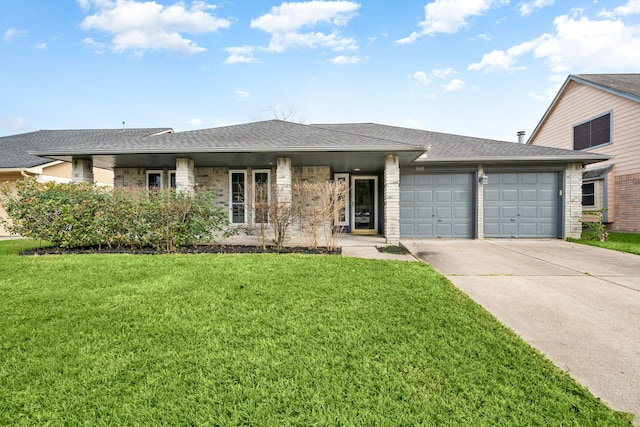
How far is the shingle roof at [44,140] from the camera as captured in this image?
11.7 metres

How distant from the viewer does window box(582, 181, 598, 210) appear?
13.1 meters

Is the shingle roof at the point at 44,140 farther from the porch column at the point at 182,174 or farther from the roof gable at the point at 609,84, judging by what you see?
the roof gable at the point at 609,84

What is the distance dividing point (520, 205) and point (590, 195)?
6.34 m

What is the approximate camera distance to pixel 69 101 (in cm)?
1505

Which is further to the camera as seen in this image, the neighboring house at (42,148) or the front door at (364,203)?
the front door at (364,203)

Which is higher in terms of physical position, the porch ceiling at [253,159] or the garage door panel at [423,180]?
the porch ceiling at [253,159]

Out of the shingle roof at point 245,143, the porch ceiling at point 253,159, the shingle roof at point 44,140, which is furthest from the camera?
the shingle roof at point 44,140

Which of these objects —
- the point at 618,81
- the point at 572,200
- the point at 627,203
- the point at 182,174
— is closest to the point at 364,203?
the point at 182,174

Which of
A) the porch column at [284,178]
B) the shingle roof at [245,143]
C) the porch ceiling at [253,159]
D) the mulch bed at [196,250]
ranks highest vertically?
the shingle roof at [245,143]

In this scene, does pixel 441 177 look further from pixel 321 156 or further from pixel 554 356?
pixel 554 356

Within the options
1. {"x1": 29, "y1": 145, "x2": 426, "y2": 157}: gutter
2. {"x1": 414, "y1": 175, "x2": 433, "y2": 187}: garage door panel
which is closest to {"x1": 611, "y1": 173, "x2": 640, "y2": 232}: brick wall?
{"x1": 414, "y1": 175, "x2": 433, "y2": 187}: garage door panel

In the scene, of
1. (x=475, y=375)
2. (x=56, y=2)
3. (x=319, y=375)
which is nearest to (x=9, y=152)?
(x=56, y=2)

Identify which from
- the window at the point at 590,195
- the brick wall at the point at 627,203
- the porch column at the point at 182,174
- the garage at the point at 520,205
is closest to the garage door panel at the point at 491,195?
the garage at the point at 520,205

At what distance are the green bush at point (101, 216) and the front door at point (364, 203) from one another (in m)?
6.64
